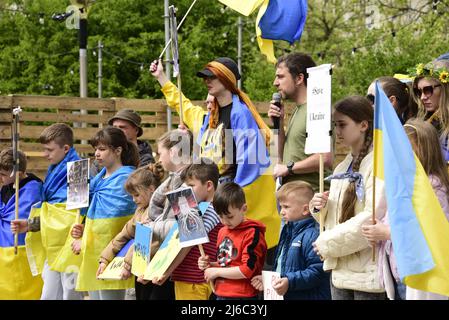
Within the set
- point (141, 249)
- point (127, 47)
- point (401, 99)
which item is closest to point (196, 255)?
point (141, 249)

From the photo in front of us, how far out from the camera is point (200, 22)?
108 feet

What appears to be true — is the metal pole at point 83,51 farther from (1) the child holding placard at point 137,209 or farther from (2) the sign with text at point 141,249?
(2) the sign with text at point 141,249

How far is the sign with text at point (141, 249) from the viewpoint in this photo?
812 cm

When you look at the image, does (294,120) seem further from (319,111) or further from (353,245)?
(353,245)

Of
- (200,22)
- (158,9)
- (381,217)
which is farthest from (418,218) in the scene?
(158,9)

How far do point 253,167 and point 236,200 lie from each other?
970 millimetres

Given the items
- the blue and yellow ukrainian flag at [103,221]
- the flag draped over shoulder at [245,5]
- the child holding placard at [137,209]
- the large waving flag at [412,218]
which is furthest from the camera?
the blue and yellow ukrainian flag at [103,221]

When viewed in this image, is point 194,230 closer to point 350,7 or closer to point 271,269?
point 271,269

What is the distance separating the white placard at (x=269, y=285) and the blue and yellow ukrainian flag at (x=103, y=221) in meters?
2.26

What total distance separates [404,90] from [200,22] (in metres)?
25.7

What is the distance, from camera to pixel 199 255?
8.00 metres

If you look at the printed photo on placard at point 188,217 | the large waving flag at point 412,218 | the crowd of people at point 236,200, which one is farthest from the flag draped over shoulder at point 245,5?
the large waving flag at point 412,218

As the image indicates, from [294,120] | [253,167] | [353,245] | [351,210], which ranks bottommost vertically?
[353,245]

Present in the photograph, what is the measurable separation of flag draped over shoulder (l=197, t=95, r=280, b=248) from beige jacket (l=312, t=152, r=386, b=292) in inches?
61.8
